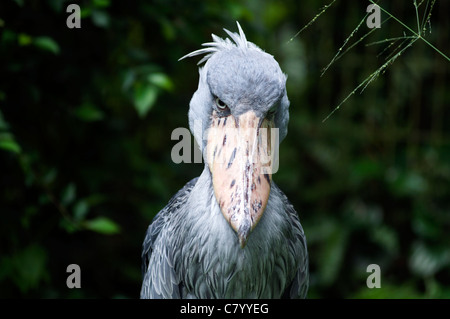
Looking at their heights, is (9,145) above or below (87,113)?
below

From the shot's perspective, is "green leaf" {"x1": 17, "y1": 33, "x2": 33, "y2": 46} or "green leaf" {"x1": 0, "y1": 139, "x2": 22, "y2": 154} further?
"green leaf" {"x1": 17, "y1": 33, "x2": 33, "y2": 46}

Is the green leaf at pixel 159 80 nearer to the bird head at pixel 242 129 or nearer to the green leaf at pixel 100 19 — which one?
the green leaf at pixel 100 19

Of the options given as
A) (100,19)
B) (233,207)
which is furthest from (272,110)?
(100,19)


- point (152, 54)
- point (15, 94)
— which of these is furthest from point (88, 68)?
point (152, 54)

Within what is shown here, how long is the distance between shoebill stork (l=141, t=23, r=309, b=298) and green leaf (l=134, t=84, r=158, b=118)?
618mm

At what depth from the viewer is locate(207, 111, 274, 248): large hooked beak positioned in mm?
1430

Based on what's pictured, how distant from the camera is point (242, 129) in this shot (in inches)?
60.1

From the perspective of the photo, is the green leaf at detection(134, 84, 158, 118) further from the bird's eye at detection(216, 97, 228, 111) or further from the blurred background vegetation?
the bird's eye at detection(216, 97, 228, 111)

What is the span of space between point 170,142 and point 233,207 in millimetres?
2491

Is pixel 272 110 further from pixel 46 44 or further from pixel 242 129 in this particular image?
pixel 46 44

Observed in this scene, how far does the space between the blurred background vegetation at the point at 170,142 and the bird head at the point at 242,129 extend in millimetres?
1037

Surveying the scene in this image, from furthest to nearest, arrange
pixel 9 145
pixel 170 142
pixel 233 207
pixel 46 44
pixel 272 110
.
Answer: pixel 170 142 → pixel 46 44 → pixel 9 145 → pixel 272 110 → pixel 233 207

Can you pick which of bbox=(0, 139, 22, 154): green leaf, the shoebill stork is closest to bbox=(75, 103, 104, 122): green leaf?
bbox=(0, 139, 22, 154): green leaf
